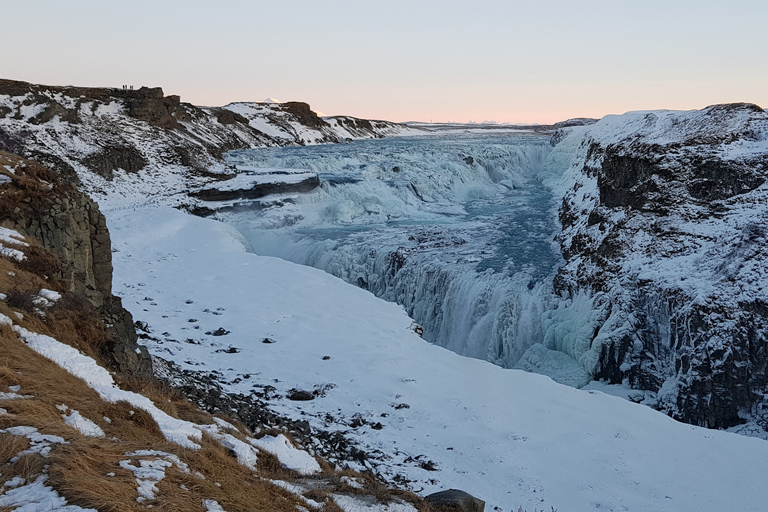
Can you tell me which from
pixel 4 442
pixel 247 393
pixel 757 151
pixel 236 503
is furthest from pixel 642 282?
pixel 4 442

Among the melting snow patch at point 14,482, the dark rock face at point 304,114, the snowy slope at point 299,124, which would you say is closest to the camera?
the melting snow patch at point 14,482

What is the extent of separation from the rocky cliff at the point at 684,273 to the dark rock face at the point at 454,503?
856 cm

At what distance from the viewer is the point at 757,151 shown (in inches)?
668

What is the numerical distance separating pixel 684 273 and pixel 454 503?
11185 mm

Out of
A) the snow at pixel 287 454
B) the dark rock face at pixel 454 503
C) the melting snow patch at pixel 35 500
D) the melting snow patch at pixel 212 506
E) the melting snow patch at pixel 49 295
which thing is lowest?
the dark rock face at pixel 454 503

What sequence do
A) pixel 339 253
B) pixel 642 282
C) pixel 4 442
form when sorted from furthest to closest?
pixel 339 253
pixel 642 282
pixel 4 442

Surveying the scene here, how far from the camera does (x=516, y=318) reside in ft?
55.7

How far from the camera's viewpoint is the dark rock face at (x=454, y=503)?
544 centimetres

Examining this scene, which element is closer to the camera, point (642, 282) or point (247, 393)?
point (247, 393)

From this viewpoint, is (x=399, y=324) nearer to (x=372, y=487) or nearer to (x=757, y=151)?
(x=372, y=487)

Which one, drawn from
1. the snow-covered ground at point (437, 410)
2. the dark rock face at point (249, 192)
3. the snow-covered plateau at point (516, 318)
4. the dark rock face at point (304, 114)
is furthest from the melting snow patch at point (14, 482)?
the dark rock face at point (304, 114)

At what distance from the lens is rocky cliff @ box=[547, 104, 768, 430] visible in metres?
12.2

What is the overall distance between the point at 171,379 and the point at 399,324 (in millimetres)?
5985

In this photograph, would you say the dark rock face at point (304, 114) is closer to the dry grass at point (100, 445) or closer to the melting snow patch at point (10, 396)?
the dry grass at point (100, 445)
